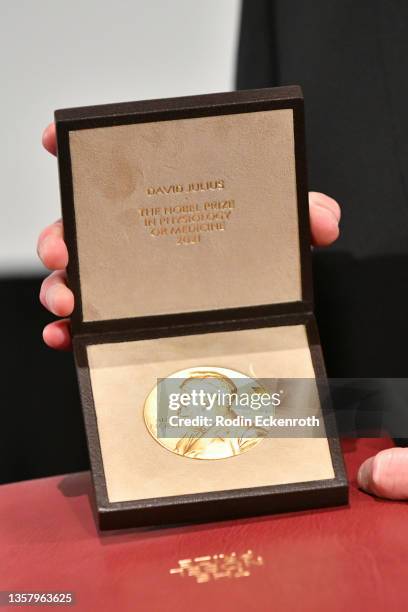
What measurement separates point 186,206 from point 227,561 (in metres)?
0.26

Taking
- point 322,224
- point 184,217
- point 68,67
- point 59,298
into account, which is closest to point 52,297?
point 59,298

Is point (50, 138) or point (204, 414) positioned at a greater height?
point (50, 138)

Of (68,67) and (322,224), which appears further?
(68,67)

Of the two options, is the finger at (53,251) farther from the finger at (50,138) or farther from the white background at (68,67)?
the white background at (68,67)

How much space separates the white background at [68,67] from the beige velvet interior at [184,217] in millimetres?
516

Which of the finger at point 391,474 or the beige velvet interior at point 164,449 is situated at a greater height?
the beige velvet interior at point 164,449

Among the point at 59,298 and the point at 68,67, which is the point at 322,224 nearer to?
the point at 59,298

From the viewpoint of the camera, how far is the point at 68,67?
1.19m

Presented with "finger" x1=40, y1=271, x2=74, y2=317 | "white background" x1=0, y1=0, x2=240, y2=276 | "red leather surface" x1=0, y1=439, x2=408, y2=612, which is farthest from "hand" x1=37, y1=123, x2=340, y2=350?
"white background" x1=0, y1=0, x2=240, y2=276

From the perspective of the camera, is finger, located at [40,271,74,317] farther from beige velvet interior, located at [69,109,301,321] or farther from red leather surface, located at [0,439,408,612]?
red leather surface, located at [0,439,408,612]

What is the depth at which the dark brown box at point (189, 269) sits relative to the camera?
23.5 inches

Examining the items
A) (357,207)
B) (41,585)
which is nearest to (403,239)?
(357,207)

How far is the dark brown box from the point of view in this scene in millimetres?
598

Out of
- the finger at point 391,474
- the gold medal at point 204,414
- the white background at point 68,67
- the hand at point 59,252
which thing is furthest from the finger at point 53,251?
the white background at point 68,67
